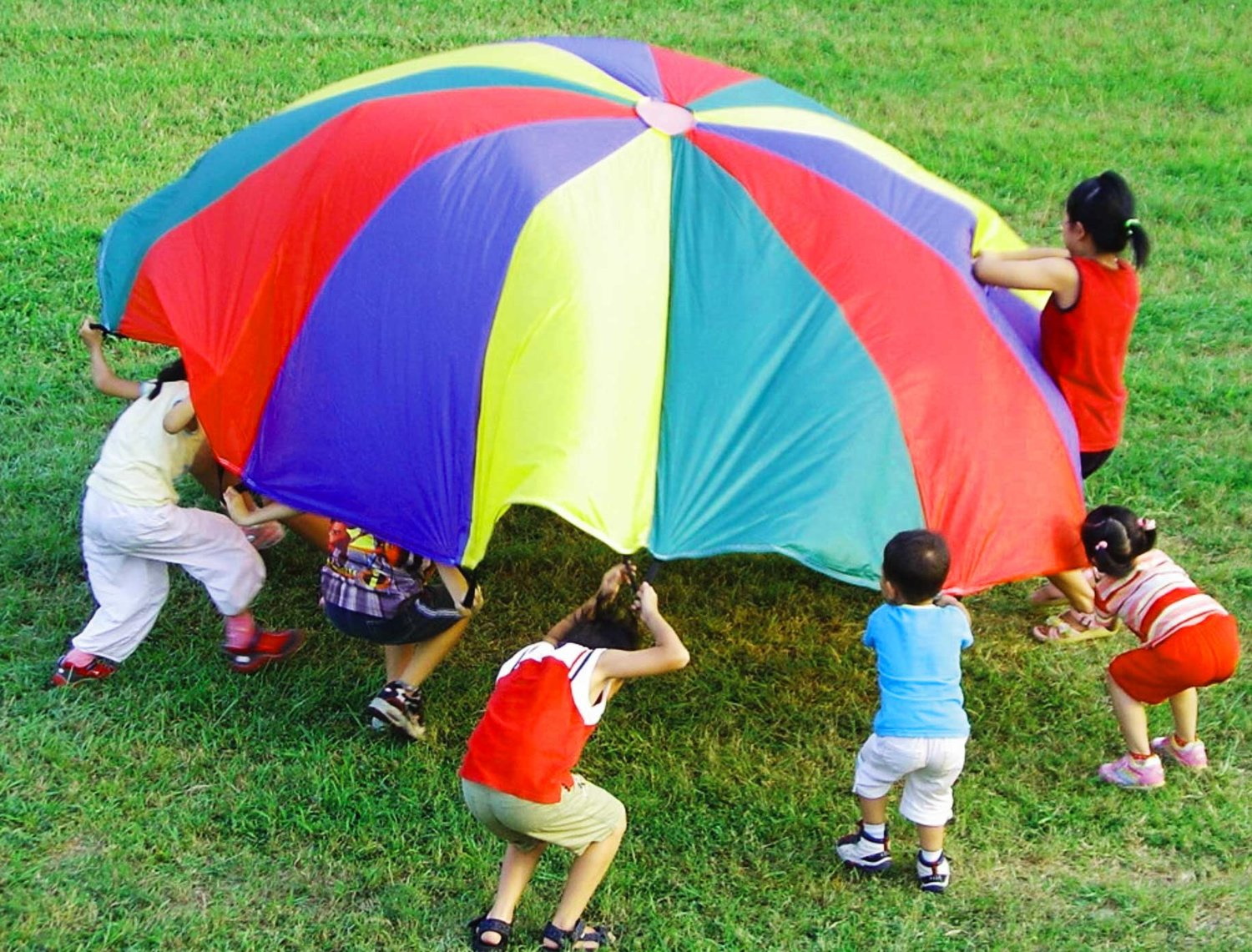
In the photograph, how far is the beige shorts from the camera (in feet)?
13.5

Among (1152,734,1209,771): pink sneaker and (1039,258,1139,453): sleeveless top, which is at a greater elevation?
(1039,258,1139,453): sleeveless top

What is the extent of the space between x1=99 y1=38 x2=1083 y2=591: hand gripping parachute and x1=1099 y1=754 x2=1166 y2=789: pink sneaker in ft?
2.88

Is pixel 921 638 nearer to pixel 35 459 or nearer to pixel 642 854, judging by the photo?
pixel 642 854

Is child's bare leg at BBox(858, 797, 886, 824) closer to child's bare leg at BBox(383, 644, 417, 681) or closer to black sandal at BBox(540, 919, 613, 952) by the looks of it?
black sandal at BBox(540, 919, 613, 952)

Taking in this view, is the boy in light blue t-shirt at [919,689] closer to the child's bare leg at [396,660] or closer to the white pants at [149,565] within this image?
the child's bare leg at [396,660]

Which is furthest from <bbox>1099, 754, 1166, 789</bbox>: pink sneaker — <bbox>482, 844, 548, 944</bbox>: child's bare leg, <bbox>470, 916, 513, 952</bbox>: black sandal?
<bbox>470, 916, 513, 952</bbox>: black sandal

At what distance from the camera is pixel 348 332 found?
4629 mm

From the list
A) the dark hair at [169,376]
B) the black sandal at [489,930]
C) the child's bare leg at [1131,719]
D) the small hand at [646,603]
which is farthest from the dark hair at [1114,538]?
the dark hair at [169,376]

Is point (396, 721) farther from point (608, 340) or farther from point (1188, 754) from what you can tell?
point (1188, 754)

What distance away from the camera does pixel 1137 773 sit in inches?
202

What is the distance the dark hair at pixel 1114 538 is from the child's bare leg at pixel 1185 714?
0.53 m

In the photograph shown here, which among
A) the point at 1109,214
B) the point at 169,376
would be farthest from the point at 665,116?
the point at 169,376

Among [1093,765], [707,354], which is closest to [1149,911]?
[1093,765]

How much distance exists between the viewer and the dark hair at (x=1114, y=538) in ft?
16.0
